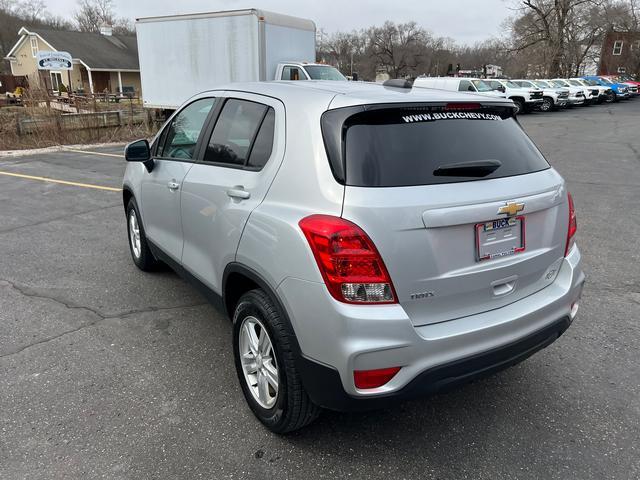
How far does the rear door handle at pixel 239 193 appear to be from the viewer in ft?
8.77

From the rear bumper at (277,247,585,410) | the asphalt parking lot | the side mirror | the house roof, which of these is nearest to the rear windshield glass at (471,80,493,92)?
the asphalt parking lot

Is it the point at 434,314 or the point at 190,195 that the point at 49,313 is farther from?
the point at 434,314

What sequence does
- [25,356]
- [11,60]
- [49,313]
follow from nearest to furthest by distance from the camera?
1. [25,356]
2. [49,313]
3. [11,60]

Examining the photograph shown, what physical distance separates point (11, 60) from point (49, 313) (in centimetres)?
6411

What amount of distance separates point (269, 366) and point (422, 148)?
133 centimetres

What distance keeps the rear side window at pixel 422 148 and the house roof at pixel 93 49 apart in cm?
5107

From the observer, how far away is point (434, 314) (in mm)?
2236

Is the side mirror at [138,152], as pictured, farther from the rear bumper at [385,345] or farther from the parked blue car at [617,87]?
the parked blue car at [617,87]

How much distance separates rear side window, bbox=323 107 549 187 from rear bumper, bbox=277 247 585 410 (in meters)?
0.56

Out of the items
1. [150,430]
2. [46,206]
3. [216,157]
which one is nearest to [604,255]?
[216,157]

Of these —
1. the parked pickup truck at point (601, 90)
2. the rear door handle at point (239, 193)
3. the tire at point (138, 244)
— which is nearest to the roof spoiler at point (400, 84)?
the rear door handle at point (239, 193)

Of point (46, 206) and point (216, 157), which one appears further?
point (46, 206)

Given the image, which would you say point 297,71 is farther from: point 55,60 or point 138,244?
point 55,60

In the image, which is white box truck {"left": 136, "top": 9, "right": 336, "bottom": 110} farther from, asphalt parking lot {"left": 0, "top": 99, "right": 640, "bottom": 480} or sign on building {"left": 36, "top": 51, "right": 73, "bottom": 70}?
sign on building {"left": 36, "top": 51, "right": 73, "bottom": 70}
